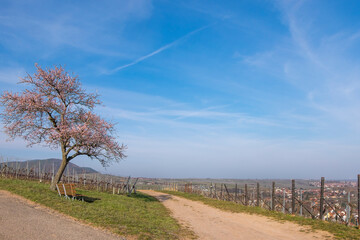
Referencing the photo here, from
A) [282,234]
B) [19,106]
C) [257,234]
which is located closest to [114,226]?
[257,234]

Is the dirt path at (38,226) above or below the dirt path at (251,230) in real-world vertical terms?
above

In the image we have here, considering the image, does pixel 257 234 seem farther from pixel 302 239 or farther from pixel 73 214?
pixel 73 214

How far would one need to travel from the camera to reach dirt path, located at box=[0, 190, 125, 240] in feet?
25.5

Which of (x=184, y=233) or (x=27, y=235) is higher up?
(x=27, y=235)

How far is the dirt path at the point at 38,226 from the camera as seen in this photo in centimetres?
777

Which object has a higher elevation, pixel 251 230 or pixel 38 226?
pixel 38 226

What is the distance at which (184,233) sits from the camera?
1110cm

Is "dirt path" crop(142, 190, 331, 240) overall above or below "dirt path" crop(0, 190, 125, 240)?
below

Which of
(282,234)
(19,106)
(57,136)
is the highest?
(19,106)

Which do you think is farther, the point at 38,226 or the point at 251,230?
the point at 251,230

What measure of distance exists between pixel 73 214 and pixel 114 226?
2380 millimetres

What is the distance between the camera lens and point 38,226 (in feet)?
28.4

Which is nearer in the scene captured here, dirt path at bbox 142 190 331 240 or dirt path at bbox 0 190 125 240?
dirt path at bbox 0 190 125 240

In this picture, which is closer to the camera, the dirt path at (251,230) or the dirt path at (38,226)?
the dirt path at (38,226)
